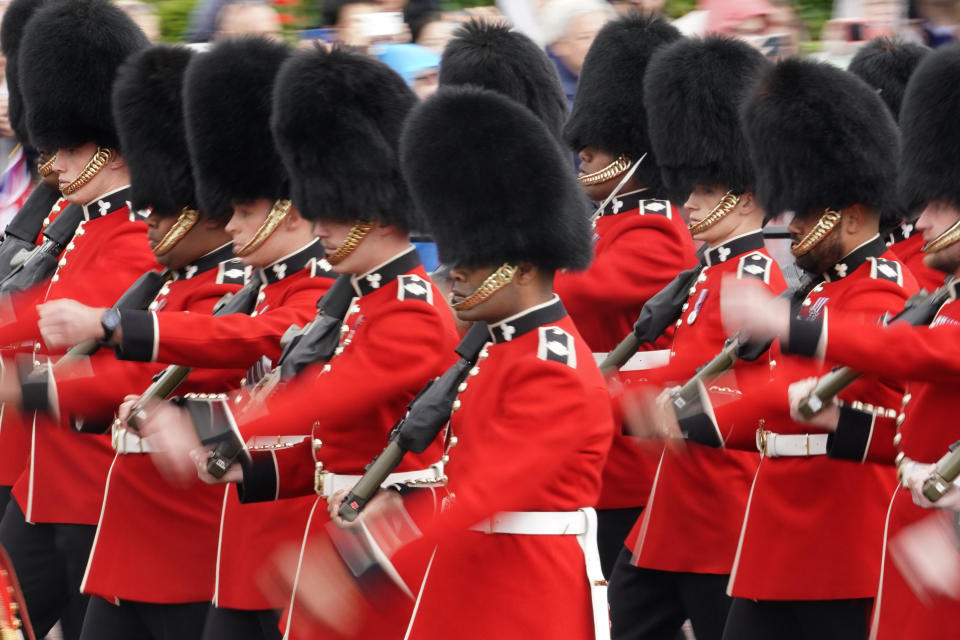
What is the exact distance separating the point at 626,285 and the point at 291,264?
3.82 ft

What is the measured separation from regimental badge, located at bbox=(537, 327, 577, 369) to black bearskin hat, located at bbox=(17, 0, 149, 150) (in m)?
2.11

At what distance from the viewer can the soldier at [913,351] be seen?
11.4 ft

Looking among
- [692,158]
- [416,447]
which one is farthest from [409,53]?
[416,447]

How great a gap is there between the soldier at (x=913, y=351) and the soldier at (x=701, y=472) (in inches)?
21.0

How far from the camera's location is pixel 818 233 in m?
4.19

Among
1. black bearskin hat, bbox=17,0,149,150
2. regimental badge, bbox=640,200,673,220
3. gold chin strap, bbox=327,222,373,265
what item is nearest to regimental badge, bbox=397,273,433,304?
gold chin strap, bbox=327,222,373,265

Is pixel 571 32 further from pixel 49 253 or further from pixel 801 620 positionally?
pixel 801 620

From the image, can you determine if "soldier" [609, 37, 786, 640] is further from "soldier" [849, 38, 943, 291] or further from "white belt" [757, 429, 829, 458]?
"soldier" [849, 38, 943, 291]

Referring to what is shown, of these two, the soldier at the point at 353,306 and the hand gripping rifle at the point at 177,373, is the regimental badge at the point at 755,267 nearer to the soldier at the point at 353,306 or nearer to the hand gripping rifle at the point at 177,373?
the soldier at the point at 353,306

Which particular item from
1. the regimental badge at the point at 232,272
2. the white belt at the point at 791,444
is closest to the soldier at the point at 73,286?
the regimental badge at the point at 232,272

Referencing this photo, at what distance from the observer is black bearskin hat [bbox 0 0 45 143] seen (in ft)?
20.5

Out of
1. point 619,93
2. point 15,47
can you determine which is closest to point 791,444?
point 619,93

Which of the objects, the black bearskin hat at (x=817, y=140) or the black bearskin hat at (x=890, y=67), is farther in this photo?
the black bearskin hat at (x=890, y=67)

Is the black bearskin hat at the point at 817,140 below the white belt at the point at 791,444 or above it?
above
